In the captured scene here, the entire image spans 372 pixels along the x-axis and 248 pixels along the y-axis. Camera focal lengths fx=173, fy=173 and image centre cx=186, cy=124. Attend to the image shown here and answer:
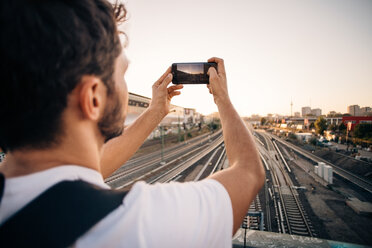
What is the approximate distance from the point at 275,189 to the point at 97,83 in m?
24.3

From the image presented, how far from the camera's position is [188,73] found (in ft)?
7.48

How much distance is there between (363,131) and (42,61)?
58716mm

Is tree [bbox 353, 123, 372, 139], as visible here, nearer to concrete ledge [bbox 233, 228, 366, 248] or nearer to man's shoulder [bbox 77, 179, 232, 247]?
concrete ledge [bbox 233, 228, 366, 248]

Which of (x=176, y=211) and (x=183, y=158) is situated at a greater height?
(x=176, y=211)

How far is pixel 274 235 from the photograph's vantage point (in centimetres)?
216

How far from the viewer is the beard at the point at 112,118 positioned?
1.00m

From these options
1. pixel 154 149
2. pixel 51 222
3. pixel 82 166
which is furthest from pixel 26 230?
pixel 154 149

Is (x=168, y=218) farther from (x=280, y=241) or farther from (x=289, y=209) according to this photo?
(x=289, y=209)

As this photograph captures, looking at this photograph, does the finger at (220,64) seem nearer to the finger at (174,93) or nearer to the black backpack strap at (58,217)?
the finger at (174,93)

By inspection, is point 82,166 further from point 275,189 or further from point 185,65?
point 275,189

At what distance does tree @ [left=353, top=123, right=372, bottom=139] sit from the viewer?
39828 mm

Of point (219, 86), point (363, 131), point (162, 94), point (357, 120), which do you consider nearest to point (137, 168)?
point (162, 94)

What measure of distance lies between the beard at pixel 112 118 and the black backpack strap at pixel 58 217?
39 cm

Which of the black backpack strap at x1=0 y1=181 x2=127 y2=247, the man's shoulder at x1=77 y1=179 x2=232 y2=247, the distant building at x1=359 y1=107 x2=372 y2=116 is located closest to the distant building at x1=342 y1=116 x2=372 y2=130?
the distant building at x1=359 y1=107 x2=372 y2=116
